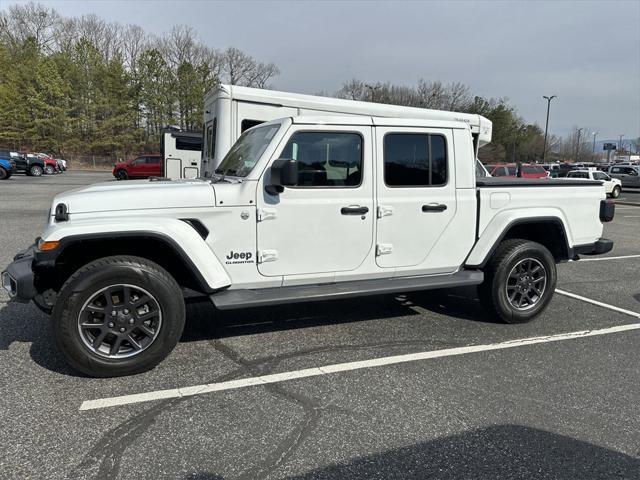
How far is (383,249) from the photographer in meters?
4.21

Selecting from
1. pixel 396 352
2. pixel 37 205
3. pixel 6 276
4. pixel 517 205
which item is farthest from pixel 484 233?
pixel 37 205

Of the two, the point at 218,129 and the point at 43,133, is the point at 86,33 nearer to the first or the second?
the point at 43,133

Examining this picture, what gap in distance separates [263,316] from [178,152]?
11715 millimetres

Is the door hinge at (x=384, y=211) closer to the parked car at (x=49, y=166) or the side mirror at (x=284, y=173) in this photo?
the side mirror at (x=284, y=173)

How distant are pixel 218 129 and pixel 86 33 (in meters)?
67.9

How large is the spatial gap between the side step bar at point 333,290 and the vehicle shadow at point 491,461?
1.47 m

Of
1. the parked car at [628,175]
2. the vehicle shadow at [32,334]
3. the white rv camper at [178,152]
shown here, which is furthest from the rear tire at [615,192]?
the vehicle shadow at [32,334]

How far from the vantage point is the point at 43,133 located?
173ft

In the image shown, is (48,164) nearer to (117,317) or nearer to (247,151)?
(247,151)

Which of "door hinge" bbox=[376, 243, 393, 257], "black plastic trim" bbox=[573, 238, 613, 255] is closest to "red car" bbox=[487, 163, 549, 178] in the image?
"black plastic trim" bbox=[573, 238, 613, 255]

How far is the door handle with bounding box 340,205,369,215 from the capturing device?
13.1 ft

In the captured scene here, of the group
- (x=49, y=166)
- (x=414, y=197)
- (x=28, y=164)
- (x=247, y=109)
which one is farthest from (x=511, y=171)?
(x=49, y=166)

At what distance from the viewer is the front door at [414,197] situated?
417cm

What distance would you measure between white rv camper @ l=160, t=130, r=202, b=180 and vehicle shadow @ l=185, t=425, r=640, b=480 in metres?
13.3
